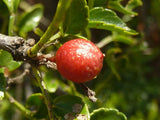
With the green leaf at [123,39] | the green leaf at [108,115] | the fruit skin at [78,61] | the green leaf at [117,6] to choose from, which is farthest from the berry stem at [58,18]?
the green leaf at [123,39]

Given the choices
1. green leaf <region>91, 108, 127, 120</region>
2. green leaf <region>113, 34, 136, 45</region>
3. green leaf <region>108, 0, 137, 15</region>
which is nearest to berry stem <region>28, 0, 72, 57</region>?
green leaf <region>91, 108, 127, 120</region>

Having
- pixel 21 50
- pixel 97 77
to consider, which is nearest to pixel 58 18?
pixel 21 50

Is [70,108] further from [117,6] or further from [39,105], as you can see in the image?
[117,6]

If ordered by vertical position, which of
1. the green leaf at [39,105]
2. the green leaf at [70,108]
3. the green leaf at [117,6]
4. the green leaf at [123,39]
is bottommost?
the green leaf at [123,39]

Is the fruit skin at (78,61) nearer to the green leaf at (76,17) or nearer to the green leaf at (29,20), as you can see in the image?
the green leaf at (76,17)

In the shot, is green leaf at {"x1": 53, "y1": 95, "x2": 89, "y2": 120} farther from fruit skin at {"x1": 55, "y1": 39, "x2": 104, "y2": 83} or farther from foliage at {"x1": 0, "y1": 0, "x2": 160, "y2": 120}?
fruit skin at {"x1": 55, "y1": 39, "x2": 104, "y2": 83}

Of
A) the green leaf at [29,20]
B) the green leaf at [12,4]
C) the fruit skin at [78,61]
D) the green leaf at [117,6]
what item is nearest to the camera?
the fruit skin at [78,61]

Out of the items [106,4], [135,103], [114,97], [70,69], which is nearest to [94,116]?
[70,69]

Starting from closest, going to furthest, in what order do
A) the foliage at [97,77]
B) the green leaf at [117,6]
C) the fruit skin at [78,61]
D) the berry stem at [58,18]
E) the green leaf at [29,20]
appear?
1. the berry stem at [58,18]
2. the fruit skin at [78,61]
3. the foliage at [97,77]
4. the green leaf at [117,6]
5. the green leaf at [29,20]
